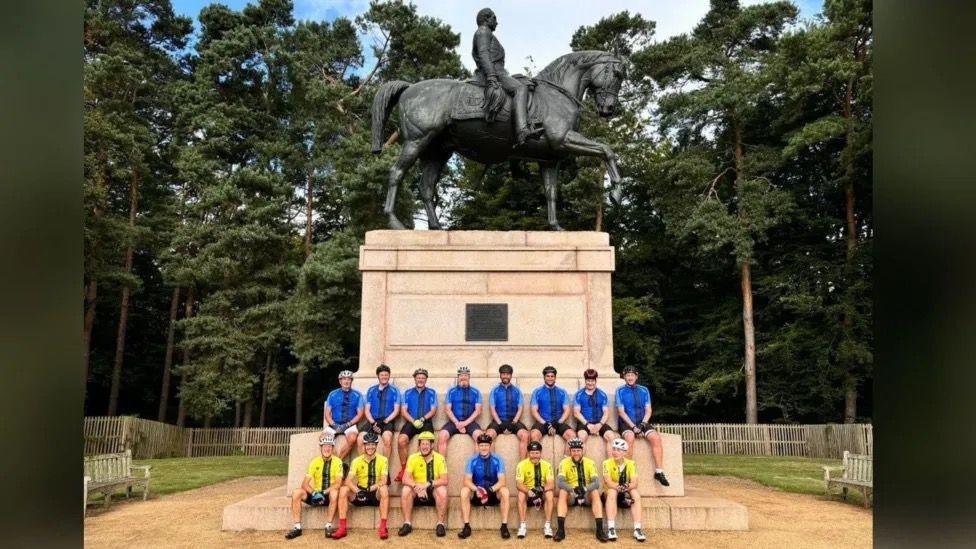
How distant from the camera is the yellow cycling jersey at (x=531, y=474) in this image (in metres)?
7.33

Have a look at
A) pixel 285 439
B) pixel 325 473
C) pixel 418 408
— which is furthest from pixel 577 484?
pixel 285 439

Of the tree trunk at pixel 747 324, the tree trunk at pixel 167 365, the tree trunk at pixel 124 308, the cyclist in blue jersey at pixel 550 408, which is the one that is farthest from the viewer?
the tree trunk at pixel 167 365

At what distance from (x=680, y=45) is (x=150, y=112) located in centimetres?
2274

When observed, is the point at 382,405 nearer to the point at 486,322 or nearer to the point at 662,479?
the point at 486,322

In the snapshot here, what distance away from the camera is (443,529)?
720cm

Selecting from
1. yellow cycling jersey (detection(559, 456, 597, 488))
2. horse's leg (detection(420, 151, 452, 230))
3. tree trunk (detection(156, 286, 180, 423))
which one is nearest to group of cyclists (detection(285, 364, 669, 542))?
yellow cycling jersey (detection(559, 456, 597, 488))

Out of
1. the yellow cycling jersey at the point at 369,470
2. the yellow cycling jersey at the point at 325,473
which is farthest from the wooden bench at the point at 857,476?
the yellow cycling jersey at the point at 325,473

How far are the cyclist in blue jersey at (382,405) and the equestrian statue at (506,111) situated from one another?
269 cm

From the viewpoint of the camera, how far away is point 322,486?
7391 millimetres

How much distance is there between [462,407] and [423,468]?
40.3 inches

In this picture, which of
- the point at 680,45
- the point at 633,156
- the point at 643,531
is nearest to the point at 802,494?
the point at 643,531

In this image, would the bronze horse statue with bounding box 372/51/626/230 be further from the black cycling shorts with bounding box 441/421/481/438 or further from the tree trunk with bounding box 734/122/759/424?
the tree trunk with bounding box 734/122/759/424

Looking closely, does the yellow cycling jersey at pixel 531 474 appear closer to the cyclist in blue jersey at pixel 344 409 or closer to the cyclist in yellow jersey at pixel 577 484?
the cyclist in yellow jersey at pixel 577 484
